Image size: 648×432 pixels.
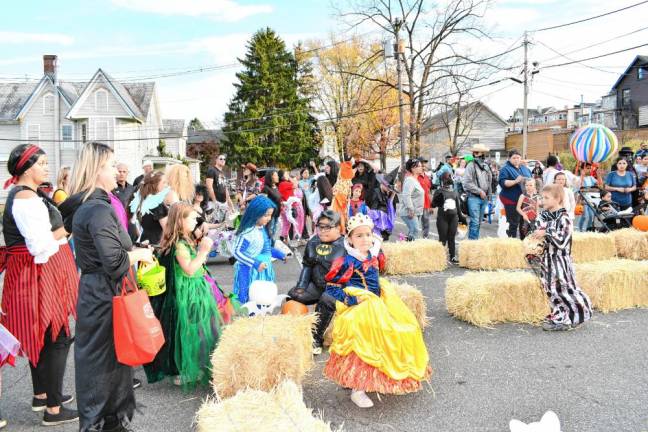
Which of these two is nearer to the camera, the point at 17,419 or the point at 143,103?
the point at 17,419

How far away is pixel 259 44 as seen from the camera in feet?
162

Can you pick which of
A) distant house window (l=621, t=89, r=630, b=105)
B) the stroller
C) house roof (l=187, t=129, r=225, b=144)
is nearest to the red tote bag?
the stroller

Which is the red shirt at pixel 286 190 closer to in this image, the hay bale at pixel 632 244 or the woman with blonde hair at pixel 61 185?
the woman with blonde hair at pixel 61 185

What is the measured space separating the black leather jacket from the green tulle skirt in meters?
1.01

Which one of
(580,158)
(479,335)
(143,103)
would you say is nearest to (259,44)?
(143,103)

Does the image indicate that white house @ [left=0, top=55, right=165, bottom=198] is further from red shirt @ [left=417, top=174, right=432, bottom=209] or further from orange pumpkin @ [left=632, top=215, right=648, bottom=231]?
orange pumpkin @ [left=632, top=215, right=648, bottom=231]

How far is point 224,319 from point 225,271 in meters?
5.46

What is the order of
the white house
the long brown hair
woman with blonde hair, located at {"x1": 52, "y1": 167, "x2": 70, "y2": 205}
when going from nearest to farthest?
the long brown hair → woman with blonde hair, located at {"x1": 52, "y1": 167, "x2": 70, "y2": 205} → the white house

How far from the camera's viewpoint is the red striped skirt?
12.7ft

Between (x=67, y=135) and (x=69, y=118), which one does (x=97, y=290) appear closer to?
(x=69, y=118)

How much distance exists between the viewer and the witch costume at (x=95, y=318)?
128 inches

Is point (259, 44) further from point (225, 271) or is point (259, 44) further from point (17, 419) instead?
point (17, 419)

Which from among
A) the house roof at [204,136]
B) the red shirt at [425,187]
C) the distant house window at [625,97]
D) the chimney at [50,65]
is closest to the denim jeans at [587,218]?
the red shirt at [425,187]

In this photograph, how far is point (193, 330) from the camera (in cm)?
449
